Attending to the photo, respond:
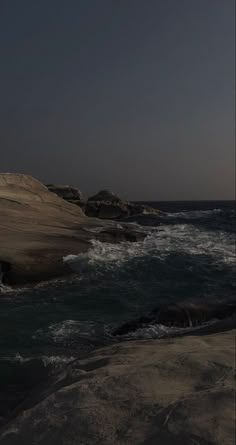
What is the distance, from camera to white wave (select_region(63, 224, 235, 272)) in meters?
19.3

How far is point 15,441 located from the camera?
148 inches

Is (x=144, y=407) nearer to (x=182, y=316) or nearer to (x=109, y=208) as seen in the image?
(x=182, y=316)

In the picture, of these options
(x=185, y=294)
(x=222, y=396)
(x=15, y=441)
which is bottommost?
(x=185, y=294)

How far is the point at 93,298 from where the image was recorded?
549 inches

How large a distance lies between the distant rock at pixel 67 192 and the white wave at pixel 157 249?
88.4ft

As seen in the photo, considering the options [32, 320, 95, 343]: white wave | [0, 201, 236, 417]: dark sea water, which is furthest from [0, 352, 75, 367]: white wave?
[32, 320, 95, 343]: white wave

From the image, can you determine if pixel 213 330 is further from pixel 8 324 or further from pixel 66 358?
pixel 8 324

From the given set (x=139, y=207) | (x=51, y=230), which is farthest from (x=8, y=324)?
(x=139, y=207)

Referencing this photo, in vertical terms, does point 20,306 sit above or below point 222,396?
below

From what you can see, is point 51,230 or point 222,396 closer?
point 222,396

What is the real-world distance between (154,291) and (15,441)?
39.2ft

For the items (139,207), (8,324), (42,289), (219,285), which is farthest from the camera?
(139,207)

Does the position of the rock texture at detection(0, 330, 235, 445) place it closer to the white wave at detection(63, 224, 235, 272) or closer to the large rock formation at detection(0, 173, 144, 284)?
the large rock formation at detection(0, 173, 144, 284)

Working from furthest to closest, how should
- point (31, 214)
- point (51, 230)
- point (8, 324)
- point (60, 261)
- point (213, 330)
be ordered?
point (31, 214) → point (51, 230) → point (60, 261) → point (8, 324) → point (213, 330)
